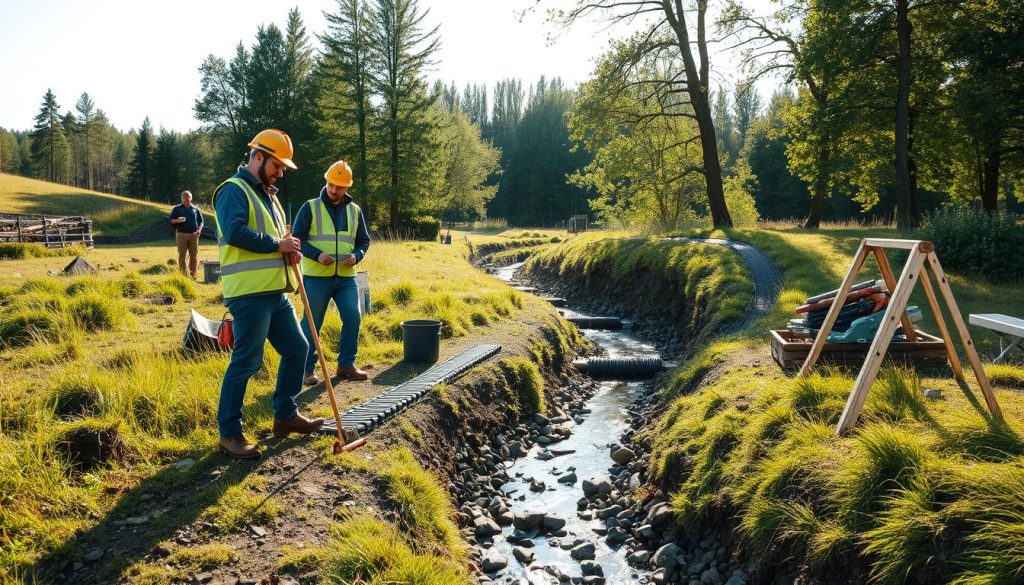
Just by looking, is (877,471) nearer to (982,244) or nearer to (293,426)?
(293,426)

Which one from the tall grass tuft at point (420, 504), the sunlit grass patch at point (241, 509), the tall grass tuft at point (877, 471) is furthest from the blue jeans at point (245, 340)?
the tall grass tuft at point (877, 471)

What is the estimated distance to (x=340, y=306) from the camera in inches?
276

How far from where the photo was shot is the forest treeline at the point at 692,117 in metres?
19.1

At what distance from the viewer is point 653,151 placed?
29562 mm

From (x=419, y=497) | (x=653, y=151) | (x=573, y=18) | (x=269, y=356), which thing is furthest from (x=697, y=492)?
(x=653, y=151)

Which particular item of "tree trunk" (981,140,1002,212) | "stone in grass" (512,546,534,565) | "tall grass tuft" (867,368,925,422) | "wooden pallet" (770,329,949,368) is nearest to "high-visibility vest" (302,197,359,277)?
"stone in grass" (512,546,534,565)

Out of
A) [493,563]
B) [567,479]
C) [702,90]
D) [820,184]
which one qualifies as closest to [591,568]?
[493,563]

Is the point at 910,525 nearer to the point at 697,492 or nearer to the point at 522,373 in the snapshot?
the point at 697,492

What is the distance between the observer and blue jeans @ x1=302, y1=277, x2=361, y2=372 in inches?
266

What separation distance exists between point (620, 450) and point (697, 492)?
195cm

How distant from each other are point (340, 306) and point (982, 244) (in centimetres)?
1245

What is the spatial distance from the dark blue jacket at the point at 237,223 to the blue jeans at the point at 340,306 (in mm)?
2100

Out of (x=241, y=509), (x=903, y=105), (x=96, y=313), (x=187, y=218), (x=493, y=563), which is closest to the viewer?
(x=241, y=509)

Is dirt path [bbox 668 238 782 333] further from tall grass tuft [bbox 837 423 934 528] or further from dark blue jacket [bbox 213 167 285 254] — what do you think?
dark blue jacket [bbox 213 167 285 254]
